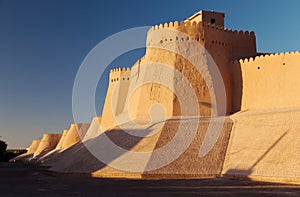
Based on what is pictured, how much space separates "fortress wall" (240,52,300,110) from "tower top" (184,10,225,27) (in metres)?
4.34

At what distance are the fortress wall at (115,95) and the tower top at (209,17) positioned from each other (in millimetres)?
9751

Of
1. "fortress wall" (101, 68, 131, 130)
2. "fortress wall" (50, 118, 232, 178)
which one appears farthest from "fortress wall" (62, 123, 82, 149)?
"fortress wall" (50, 118, 232, 178)

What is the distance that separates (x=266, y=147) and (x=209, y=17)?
12265 mm

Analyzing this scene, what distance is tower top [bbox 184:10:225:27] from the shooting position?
24594 mm

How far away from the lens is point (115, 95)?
33062 mm

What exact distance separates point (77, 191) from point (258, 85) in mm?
13293

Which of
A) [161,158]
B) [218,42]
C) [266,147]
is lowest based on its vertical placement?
[161,158]

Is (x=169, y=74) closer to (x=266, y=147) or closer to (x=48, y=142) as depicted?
(x=266, y=147)

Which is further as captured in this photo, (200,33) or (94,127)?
(94,127)

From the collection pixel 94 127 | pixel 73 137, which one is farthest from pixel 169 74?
pixel 73 137

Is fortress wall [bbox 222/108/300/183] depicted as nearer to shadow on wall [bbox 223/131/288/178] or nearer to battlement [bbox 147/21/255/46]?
shadow on wall [bbox 223/131/288/178]

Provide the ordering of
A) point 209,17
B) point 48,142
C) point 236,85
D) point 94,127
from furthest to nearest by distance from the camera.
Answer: point 48,142, point 94,127, point 209,17, point 236,85

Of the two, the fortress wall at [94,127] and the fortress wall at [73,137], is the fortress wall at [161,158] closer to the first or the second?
the fortress wall at [94,127]

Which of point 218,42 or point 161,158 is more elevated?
point 218,42
